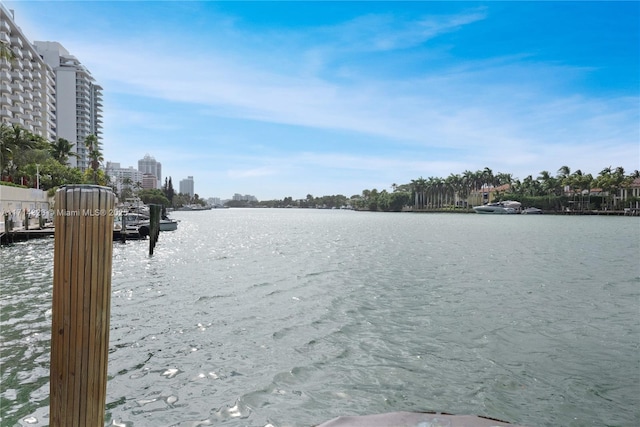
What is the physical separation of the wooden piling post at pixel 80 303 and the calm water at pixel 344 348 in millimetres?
3669

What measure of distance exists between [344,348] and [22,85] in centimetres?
11719

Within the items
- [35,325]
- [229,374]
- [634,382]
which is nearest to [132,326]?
[35,325]

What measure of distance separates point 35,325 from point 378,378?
30.8ft

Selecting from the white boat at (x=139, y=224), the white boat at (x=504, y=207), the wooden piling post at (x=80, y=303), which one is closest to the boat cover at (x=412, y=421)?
the wooden piling post at (x=80, y=303)

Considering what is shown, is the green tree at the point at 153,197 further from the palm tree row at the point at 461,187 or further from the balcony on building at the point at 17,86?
the palm tree row at the point at 461,187

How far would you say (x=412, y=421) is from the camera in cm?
477

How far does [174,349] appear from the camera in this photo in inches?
389

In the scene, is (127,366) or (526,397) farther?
(127,366)

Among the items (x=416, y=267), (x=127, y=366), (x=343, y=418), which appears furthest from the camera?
(x=416, y=267)

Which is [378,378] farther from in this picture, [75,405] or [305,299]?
[305,299]

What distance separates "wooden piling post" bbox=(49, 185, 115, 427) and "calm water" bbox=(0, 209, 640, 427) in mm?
3669

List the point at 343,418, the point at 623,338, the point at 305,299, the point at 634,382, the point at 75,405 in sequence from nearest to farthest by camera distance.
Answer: the point at 75,405 < the point at 343,418 < the point at 634,382 < the point at 623,338 < the point at 305,299

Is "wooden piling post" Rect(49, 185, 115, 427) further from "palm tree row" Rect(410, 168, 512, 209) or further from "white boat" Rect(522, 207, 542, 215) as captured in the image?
"palm tree row" Rect(410, 168, 512, 209)

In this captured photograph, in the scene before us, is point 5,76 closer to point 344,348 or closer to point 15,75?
point 15,75
